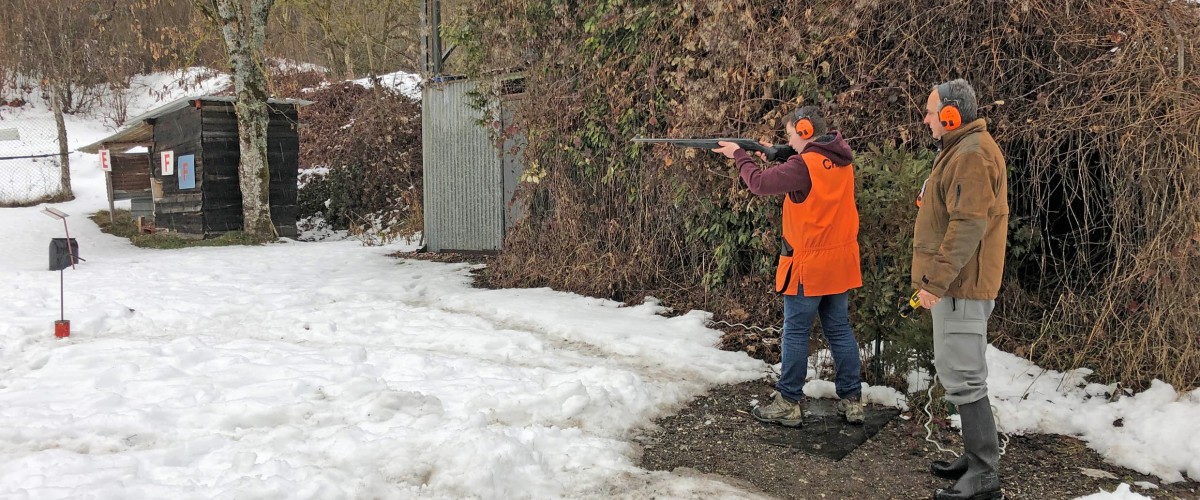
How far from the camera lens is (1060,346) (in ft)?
14.8

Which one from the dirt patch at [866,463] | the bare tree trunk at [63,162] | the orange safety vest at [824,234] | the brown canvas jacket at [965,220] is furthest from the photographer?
the bare tree trunk at [63,162]

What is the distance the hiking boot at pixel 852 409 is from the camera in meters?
4.17

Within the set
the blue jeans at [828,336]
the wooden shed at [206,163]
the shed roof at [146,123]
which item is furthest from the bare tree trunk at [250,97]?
the blue jeans at [828,336]

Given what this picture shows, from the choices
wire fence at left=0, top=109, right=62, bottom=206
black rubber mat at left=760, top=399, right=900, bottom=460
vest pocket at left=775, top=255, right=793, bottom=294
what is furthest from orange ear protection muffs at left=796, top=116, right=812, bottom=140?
wire fence at left=0, top=109, right=62, bottom=206

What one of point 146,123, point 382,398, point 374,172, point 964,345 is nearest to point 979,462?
point 964,345

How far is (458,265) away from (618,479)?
7320mm

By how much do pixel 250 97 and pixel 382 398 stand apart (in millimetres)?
13060

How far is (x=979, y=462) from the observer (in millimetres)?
3289

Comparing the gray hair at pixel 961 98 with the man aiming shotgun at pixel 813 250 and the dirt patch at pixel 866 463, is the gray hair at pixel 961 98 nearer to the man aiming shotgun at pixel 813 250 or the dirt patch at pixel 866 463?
the man aiming shotgun at pixel 813 250

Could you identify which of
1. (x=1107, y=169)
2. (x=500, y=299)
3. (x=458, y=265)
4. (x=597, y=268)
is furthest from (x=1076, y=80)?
(x=458, y=265)

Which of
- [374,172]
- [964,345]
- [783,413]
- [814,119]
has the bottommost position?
[783,413]

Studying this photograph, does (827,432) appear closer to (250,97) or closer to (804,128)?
(804,128)

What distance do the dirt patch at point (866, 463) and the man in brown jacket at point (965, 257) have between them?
320mm

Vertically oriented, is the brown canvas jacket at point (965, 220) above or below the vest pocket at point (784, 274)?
above
